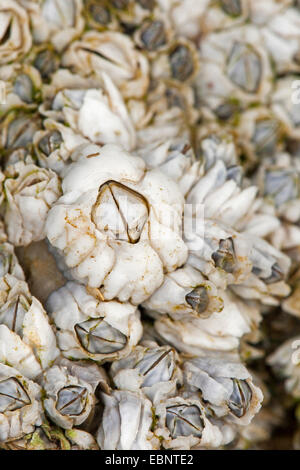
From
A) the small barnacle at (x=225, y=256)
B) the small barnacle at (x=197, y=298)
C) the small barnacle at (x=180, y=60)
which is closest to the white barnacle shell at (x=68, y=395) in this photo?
the small barnacle at (x=197, y=298)

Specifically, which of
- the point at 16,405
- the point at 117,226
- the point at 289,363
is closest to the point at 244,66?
the point at 117,226

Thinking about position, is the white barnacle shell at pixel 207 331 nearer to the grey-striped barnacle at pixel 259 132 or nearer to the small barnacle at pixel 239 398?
the small barnacle at pixel 239 398

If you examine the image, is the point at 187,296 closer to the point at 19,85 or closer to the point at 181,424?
the point at 181,424

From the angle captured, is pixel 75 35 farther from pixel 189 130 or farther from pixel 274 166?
pixel 274 166

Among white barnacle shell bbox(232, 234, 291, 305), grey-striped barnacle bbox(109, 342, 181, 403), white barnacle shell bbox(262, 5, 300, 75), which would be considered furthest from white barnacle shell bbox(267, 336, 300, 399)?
white barnacle shell bbox(262, 5, 300, 75)
